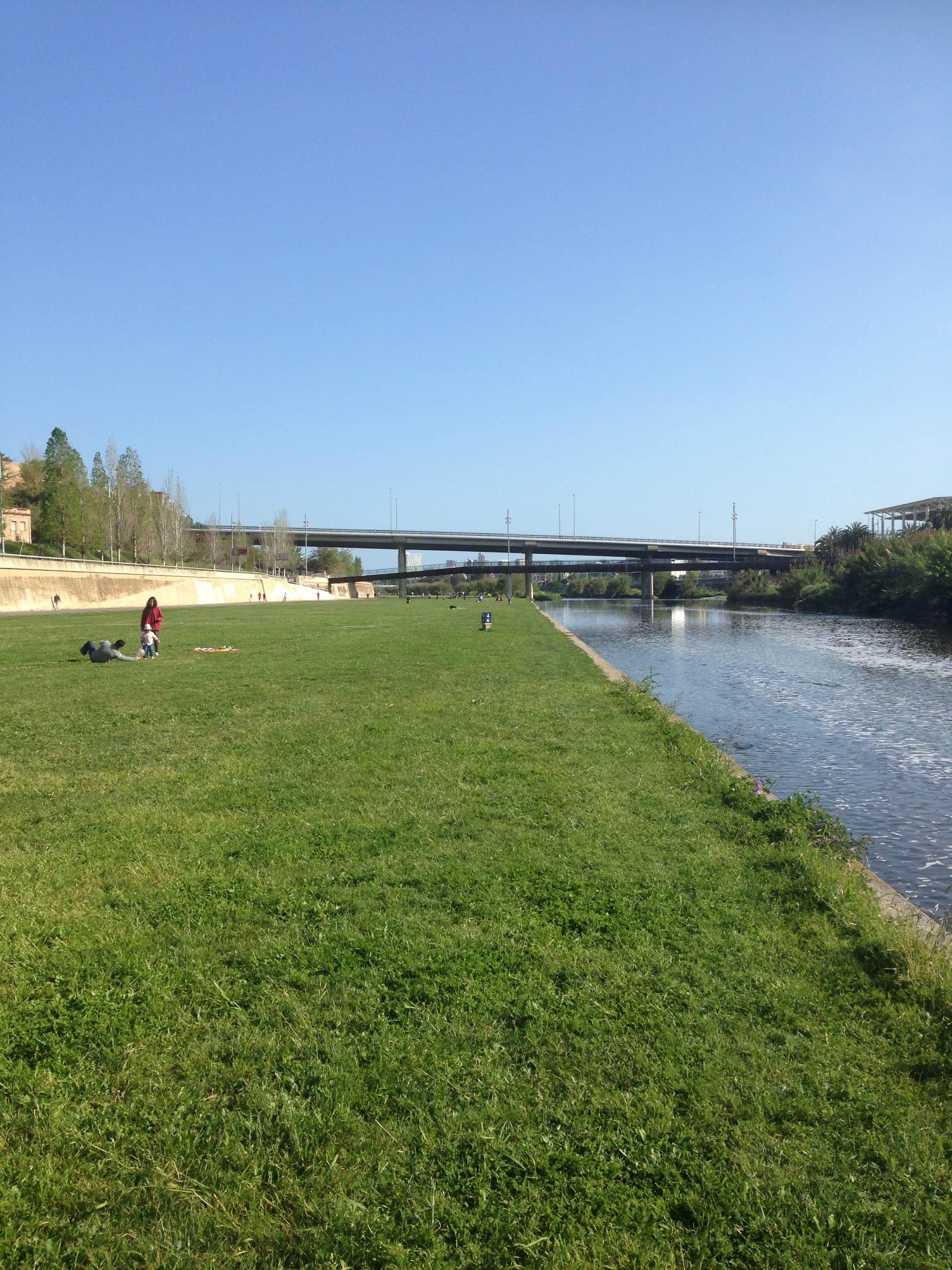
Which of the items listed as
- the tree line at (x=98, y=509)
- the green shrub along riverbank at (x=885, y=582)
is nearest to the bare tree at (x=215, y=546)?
the tree line at (x=98, y=509)

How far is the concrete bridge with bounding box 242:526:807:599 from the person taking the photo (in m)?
113

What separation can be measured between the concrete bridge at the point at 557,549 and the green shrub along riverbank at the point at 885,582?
27586mm

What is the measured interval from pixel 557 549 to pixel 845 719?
110 meters

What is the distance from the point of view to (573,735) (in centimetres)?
1073

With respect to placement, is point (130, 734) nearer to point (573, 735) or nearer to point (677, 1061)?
point (573, 735)

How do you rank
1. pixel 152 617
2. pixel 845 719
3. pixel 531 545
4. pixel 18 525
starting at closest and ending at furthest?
pixel 845 719 → pixel 152 617 → pixel 18 525 → pixel 531 545

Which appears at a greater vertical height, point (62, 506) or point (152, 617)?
point (62, 506)

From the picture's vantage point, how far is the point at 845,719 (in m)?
14.9

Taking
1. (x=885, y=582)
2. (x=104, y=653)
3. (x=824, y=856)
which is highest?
(x=885, y=582)

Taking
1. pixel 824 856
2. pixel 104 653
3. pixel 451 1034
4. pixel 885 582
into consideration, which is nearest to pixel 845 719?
pixel 824 856

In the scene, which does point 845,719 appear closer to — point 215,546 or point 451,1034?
point 451,1034

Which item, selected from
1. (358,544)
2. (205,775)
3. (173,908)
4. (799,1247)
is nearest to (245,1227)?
(799,1247)

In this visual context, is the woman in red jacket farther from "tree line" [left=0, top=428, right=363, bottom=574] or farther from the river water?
"tree line" [left=0, top=428, right=363, bottom=574]

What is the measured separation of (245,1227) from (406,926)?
2.11 m
